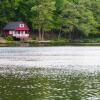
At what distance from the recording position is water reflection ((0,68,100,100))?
2559cm

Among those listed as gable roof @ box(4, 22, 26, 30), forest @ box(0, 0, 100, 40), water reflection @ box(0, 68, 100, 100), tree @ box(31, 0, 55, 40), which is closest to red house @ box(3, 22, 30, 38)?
gable roof @ box(4, 22, 26, 30)

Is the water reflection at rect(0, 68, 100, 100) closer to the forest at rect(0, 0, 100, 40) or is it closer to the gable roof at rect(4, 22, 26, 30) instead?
the forest at rect(0, 0, 100, 40)

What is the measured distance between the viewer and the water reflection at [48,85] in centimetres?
2559

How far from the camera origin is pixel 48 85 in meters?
30.3

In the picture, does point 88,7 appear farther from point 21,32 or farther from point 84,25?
point 21,32

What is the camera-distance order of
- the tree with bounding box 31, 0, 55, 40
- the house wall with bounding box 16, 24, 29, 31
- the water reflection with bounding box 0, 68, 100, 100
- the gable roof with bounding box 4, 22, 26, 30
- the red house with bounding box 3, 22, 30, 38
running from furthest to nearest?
the house wall with bounding box 16, 24, 29, 31 < the gable roof with bounding box 4, 22, 26, 30 < the red house with bounding box 3, 22, 30, 38 < the tree with bounding box 31, 0, 55, 40 < the water reflection with bounding box 0, 68, 100, 100

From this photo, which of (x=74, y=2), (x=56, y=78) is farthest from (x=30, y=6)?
(x=56, y=78)

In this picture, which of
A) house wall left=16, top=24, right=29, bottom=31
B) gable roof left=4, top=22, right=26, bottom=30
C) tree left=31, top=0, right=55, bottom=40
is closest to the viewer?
tree left=31, top=0, right=55, bottom=40

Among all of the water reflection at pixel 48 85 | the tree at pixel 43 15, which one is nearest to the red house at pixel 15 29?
the tree at pixel 43 15

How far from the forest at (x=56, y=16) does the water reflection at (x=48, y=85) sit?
79.2 meters

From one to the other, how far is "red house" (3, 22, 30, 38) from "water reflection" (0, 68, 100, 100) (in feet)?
260

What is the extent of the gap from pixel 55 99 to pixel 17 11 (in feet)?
324

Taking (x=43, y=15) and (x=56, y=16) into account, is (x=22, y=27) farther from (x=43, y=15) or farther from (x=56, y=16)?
(x=56, y=16)

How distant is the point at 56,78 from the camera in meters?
34.3
